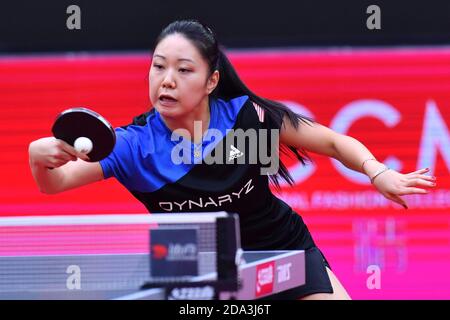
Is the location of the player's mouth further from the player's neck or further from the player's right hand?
the player's right hand

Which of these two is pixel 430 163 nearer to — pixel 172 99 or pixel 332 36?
pixel 332 36

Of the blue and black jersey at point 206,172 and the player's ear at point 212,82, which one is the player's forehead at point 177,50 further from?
the blue and black jersey at point 206,172

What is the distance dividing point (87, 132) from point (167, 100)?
0.54m

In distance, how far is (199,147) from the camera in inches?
137

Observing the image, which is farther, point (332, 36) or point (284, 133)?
point (332, 36)

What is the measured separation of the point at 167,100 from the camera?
3400 millimetres

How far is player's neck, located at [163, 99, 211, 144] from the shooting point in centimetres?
350

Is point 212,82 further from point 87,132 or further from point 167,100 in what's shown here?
point 87,132

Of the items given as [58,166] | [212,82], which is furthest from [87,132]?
[212,82]

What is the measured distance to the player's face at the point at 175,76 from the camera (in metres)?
3.36

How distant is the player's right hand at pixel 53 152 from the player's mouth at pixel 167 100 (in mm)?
498

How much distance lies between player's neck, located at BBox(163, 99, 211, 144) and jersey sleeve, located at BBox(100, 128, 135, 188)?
6.5 inches

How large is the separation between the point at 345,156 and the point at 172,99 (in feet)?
2.20
